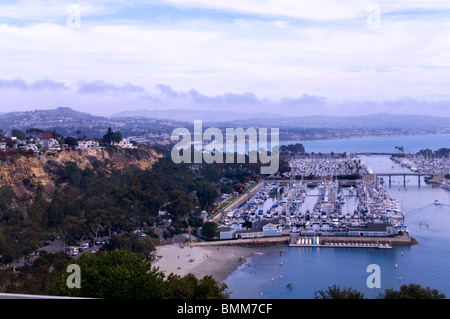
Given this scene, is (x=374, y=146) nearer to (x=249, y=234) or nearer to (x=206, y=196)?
(x=206, y=196)

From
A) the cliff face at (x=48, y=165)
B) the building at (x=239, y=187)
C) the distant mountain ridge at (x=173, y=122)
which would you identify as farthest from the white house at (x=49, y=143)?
the distant mountain ridge at (x=173, y=122)

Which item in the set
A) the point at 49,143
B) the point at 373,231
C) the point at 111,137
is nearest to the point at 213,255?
the point at 373,231

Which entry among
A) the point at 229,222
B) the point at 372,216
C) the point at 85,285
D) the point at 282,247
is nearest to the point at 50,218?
the point at 229,222

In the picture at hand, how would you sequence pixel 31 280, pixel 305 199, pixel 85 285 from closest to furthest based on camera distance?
pixel 85 285 → pixel 31 280 → pixel 305 199

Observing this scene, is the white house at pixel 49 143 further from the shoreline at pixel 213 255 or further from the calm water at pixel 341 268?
the calm water at pixel 341 268

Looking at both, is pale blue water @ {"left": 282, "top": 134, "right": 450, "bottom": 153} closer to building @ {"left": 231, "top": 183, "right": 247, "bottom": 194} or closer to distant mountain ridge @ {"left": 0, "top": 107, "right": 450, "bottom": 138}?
distant mountain ridge @ {"left": 0, "top": 107, "right": 450, "bottom": 138}
